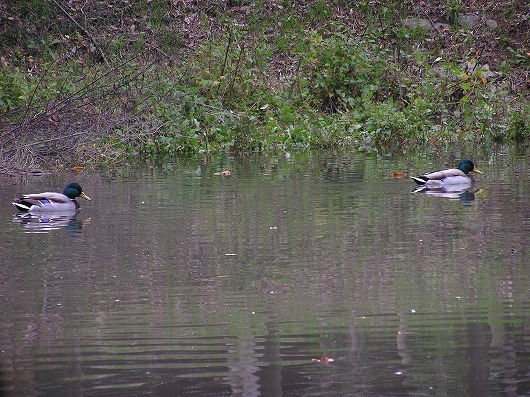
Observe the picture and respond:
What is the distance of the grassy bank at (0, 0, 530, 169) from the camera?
21.6 metres

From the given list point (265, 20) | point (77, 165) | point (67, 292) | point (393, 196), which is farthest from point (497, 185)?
point (265, 20)

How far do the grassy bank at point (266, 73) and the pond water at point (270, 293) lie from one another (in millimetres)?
5794

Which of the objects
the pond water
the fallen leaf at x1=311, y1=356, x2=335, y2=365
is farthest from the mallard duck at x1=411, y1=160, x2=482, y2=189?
the fallen leaf at x1=311, y1=356, x2=335, y2=365

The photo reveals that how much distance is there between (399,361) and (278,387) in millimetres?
855

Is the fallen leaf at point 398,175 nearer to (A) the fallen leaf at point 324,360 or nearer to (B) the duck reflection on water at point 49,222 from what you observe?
(B) the duck reflection on water at point 49,222

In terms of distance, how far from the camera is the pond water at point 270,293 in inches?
251

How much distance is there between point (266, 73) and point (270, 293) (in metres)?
17.3

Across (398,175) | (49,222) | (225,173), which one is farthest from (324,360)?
(225,173)

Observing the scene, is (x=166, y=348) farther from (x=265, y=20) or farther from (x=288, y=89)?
(x=265, y=20)

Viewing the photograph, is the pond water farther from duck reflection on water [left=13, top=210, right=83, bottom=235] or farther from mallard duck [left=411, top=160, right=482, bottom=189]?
mallard duck [left=411, top=160, right=482, bottom=189]

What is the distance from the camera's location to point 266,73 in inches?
1006

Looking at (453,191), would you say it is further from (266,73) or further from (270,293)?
(266,73)

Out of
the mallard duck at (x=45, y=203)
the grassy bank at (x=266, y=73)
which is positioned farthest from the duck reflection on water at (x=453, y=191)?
the grassy bank at (x=266, y=73)

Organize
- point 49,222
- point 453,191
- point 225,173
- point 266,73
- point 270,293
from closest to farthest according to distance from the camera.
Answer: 1. point 270,293
2. point 49,222
3. point 453,191
4. point 225,173
5. point 266,73
